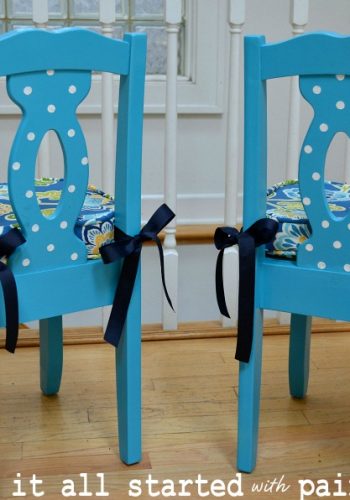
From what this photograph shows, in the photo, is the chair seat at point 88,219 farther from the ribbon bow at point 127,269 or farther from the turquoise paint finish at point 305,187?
the turquoise paint finish at point 305,187

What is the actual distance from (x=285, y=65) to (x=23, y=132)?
409 mm

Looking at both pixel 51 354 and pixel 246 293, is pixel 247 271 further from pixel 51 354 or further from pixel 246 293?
pixel 51 354

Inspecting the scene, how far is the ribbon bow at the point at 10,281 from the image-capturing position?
4.26 feet

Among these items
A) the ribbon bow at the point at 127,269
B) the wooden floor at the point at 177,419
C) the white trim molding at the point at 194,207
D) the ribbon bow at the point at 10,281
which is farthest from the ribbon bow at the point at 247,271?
the white trim molding at the point at 194,207

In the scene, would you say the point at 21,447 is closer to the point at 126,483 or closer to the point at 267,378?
the point at 126,483

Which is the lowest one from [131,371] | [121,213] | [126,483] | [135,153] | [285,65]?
[126,483]

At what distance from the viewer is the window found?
266 centimetres

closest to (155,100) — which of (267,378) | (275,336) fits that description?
(275,336)

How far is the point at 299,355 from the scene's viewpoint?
5.82 ft

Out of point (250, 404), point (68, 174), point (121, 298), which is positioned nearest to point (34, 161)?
point (68, 174)

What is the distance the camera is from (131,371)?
1512mm

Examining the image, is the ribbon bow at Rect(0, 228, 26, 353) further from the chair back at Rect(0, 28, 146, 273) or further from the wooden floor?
the wooden floor

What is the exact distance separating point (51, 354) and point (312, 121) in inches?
30.0

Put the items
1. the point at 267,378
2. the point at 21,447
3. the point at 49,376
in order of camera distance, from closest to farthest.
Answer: the point at 21,447 < the point at 49,376 < the point at 267,378
